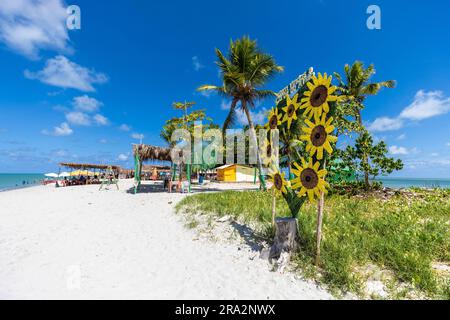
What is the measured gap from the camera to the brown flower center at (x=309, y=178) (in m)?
3.81

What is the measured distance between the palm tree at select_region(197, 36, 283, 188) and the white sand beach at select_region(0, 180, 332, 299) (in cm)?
931

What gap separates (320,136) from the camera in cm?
379

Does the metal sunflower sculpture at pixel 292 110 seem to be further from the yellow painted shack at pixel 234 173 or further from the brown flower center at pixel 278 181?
the yellow painted shack at pixel 234 173

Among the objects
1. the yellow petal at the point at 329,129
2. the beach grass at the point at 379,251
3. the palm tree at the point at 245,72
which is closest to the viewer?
the beach grass at the point at 379,251

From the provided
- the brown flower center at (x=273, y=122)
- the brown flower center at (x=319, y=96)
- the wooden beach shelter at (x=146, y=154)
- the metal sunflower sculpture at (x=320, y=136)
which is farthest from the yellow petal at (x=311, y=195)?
the wooden beach shelter at (x=146, y=154)

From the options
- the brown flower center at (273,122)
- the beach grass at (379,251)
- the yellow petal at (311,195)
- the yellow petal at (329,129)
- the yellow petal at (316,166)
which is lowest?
the beach grass at (379,251)

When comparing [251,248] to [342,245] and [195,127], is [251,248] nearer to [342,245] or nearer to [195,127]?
[342,245]

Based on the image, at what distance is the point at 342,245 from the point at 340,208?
3.34 m

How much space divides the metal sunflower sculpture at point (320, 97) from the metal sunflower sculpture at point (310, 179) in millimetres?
908

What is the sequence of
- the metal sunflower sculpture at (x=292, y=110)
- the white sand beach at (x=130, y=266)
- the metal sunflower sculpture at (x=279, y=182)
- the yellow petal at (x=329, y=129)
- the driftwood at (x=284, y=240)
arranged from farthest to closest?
the metal sunflower sculpture at (x=279, y=182) → the metal sunflower sculpture at (x=292, y=110) → the driftwood at (x=284, y=240) → the yellow petal at (x=329, y=129) → the white sand beach at (x=130, y=266)

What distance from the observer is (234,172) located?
33000 millimetres

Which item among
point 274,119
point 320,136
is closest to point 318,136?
point 320,136

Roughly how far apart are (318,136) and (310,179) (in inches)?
31.0
